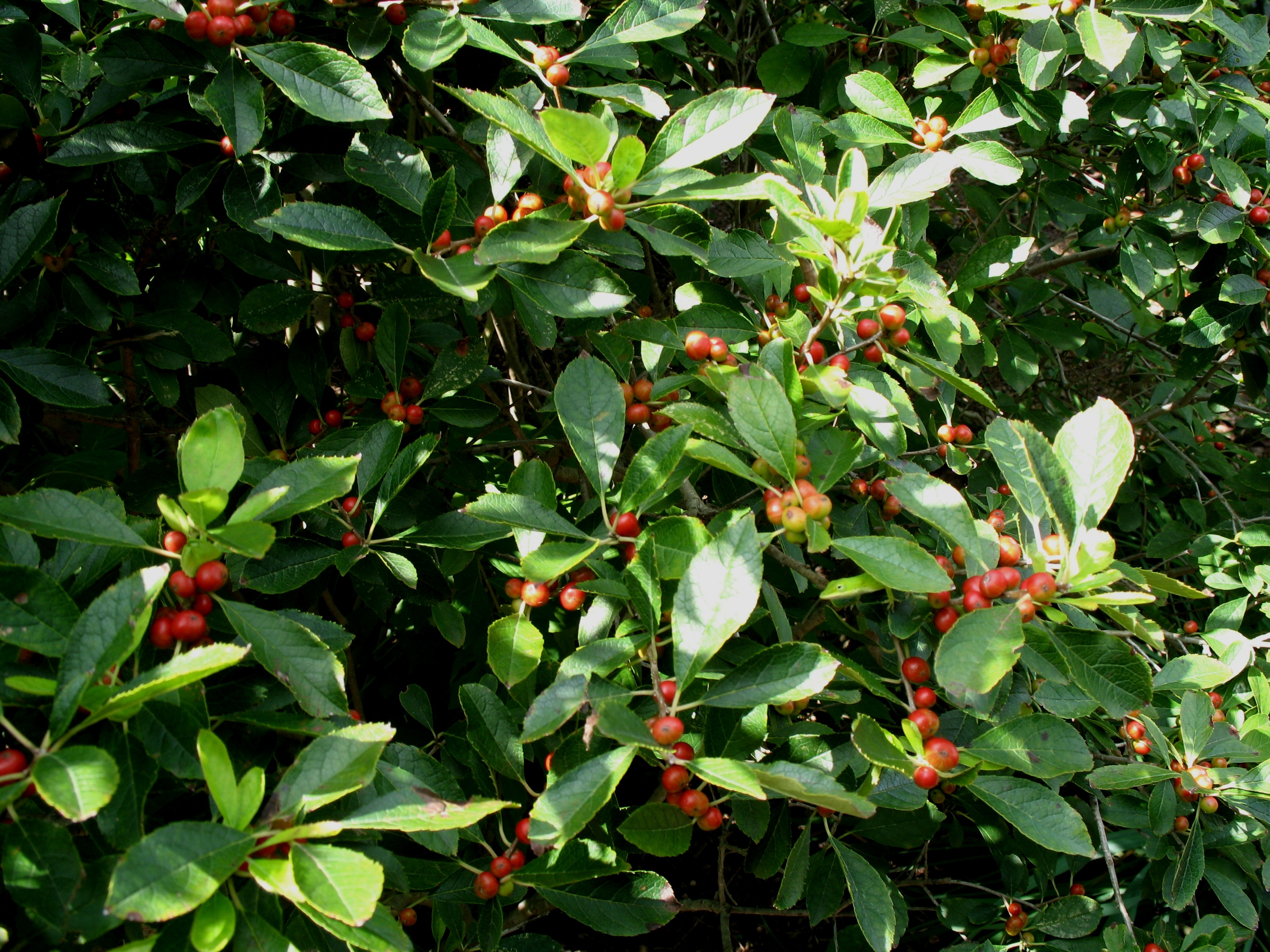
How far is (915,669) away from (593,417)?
2.14 feet

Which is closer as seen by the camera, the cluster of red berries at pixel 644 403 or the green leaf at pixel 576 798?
the green leaf at pixel 576 798

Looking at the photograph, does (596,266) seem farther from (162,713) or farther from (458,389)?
(162,713)

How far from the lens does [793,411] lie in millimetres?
1249

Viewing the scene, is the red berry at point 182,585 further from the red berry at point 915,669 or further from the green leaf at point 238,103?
the red berry at point 915,669

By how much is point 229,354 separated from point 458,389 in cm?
43

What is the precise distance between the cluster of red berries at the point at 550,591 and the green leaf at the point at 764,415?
0.35 metres

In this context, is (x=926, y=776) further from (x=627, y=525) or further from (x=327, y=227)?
(x=327, y=227)

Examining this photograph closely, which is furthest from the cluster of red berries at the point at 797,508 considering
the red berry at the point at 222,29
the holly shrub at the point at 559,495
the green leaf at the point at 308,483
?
the red berry at the point at 222,29

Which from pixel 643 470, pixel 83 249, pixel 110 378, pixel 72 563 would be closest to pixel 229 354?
pixel 83 249

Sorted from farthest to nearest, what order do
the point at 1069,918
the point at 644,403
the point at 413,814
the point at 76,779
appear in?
the point at 1069,918
the point at 644,403
the point at 413,814
the point at 76,779

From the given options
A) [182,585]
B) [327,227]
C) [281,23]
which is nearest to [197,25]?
[281,23]

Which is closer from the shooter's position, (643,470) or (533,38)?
(643,470)

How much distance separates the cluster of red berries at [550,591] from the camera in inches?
56.6

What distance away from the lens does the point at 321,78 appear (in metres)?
1.32
